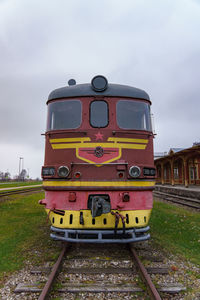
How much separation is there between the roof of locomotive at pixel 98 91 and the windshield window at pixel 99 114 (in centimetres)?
22

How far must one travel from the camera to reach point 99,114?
5078 millimetres

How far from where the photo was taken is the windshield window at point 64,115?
5.07 m

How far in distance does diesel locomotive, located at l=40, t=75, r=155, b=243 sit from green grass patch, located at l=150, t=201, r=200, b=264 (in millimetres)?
1128

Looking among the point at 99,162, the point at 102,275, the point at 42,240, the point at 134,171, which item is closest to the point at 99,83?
the point at 99,162

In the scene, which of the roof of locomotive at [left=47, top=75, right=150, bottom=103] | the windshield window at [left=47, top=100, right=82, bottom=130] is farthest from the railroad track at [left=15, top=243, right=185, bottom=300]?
the roof of locomotive at [left=47, top=75, right=150, bottom=103]

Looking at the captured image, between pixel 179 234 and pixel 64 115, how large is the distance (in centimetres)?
466

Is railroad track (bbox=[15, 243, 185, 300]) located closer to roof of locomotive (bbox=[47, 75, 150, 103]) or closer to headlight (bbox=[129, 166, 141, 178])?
headlight (bbox=[129, 166, 141, 178])

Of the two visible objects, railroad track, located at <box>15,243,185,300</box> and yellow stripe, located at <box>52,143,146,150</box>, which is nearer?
railroad track, located at <box>15,243,185,300</box>

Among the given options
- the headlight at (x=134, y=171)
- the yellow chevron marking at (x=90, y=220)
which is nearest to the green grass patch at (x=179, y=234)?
the yellow chevron marking at (x=90, y=220)

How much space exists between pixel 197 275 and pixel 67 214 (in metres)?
2.51

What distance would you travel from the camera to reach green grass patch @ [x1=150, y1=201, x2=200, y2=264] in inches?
200

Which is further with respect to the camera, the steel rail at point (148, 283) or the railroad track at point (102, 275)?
the railroad track at point (102, 275)

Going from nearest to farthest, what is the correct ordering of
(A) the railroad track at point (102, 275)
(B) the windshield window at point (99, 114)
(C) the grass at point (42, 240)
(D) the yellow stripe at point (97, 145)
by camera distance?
(A) the railroad track at point (102, 275) < (C) the grass at point (42, 240) < (D) the yellow stripe at point (97, 145) < (B) the windshield window at point (99, 114)

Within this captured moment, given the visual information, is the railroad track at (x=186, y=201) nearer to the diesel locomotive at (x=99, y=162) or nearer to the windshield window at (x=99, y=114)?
the diesel locomotive at (x=99, y=162)
